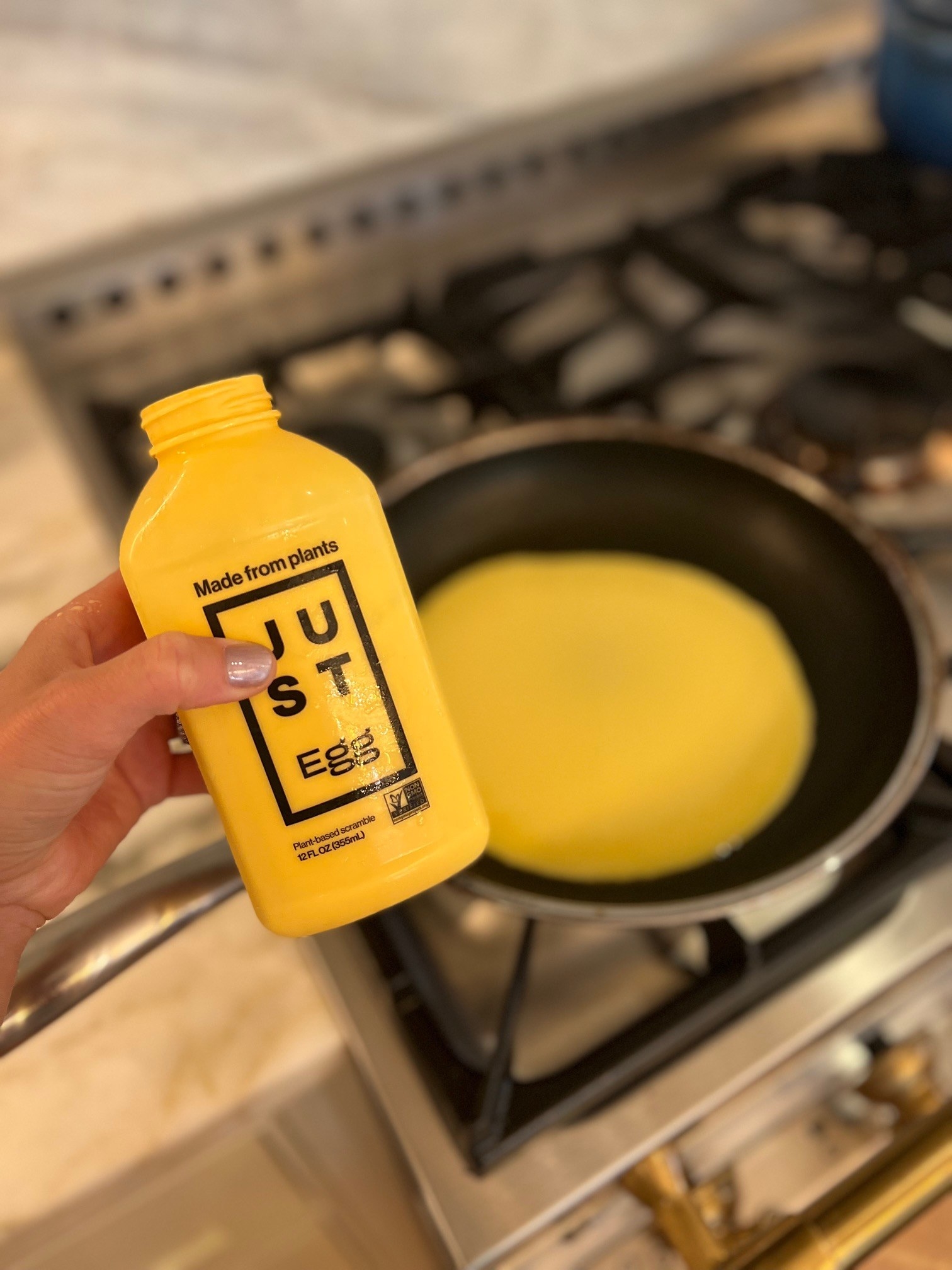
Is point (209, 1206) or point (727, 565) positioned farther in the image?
point (727, 565)

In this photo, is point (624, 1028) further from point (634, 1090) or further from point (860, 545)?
point (860, 545)

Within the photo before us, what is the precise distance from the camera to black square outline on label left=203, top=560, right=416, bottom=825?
328mm

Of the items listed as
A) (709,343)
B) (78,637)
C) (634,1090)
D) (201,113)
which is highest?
(201,113)

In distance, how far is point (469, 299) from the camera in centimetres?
77

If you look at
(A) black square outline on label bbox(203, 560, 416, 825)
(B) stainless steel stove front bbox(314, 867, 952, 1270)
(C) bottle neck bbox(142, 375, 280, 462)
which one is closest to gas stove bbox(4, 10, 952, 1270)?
(B) stainless steel stove front bbox(314, 867, 952, 1270)

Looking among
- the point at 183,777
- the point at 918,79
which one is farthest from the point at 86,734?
the point at 918,79

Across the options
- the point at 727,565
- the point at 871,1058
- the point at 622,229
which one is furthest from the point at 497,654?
the point at 622,229

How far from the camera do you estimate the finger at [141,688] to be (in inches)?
12.2

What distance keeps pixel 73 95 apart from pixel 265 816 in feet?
2.43

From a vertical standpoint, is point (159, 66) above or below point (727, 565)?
above

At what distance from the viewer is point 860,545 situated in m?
0.56

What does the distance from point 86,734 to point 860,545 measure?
44cm

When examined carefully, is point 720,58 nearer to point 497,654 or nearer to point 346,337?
point 346,337

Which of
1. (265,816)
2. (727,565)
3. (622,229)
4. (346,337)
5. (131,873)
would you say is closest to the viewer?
(265,816)
